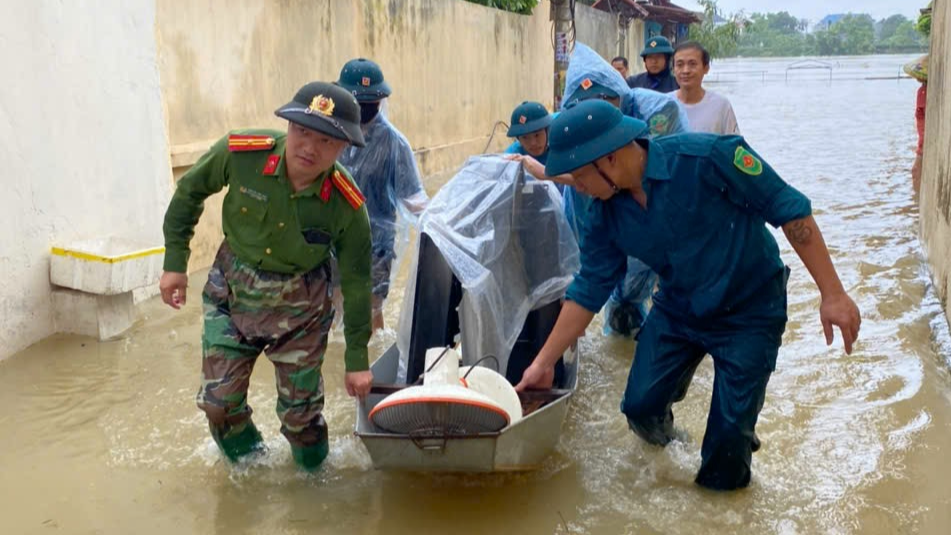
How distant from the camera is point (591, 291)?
3496 mm

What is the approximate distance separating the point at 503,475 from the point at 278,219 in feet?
4.82

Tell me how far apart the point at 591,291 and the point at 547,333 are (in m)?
1.17

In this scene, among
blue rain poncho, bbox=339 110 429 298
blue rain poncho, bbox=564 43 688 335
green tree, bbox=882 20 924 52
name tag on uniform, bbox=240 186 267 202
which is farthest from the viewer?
green tree, bbox=882 20 924 52

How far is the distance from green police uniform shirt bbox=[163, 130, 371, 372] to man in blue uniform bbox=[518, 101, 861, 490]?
784 mm

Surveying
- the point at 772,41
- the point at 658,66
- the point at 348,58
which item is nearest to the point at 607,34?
the point at 348,58

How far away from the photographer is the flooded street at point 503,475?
3.54 metres

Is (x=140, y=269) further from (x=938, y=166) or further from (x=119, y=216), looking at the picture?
(x=938, y=166)

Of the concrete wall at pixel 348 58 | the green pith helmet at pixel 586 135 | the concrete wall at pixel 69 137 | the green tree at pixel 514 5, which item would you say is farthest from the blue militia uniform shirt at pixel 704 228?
the green tree at pixel 514 5

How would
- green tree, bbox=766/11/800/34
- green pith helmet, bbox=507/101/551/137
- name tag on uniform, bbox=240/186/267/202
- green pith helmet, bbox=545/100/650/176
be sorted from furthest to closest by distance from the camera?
1. green tree, bbox=766/11/800/34
2. green pith helmet, bbox=507/101/551/137
3. name tag on uniform, bbox=240/186/267/202
4. green pith helmet, bbox=545/100/650/176

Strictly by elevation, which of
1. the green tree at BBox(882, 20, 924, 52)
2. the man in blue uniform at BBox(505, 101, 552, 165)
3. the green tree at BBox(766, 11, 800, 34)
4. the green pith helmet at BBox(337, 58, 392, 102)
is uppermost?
the green tree at BBox(766, 11, 800, 34)

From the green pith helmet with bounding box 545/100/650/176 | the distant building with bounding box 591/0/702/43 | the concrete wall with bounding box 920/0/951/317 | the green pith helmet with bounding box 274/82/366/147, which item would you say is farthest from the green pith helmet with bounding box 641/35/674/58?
the distant building with bounding box 591/0/702/43

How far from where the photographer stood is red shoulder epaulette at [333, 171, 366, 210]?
3428mm

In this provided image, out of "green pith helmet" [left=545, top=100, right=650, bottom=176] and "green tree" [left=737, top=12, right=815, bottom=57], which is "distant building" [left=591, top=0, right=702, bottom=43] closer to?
"green pith helmet" [left=545, top=100, right=650, bottom=176]

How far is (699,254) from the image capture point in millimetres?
3275
